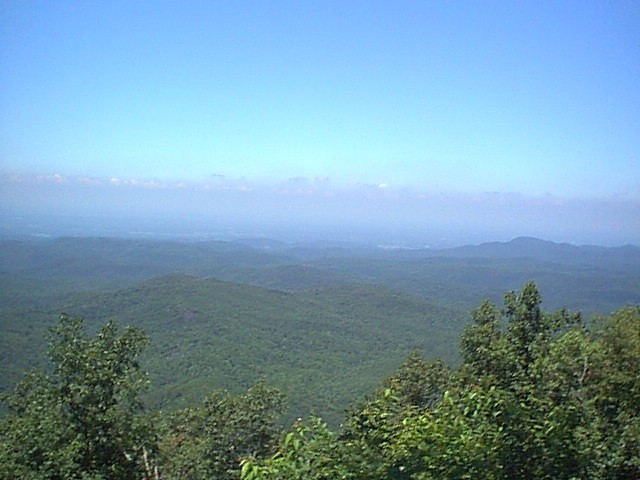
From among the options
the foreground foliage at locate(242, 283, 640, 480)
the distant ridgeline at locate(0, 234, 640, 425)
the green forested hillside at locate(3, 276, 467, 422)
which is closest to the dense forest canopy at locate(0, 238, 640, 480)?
the foreground foliage at locate(242, 283, 640, 480)

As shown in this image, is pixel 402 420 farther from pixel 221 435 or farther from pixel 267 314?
pixel 267 314

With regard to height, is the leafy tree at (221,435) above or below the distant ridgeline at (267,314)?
above

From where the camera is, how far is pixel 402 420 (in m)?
5.49

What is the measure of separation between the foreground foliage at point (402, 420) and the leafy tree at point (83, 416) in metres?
0.02

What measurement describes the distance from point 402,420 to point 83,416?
5608 mm

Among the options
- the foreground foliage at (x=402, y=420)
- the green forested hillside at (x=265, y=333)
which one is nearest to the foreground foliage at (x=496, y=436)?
the foreground foliage at (x=402, y=420)

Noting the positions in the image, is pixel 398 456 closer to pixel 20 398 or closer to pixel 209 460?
pixel 209 460

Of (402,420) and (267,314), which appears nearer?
(402,420)

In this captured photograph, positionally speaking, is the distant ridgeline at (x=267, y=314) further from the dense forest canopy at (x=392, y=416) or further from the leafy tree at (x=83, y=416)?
the leafy tree at (x=83, y=416)

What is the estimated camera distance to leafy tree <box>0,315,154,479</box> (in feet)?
24.7

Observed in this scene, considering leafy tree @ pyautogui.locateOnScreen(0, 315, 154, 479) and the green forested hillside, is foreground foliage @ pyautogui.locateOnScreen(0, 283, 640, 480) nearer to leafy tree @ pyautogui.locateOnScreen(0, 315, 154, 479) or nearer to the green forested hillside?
leafy tree @ pyautogui.locateOnScreen(0, 315, 154, 479)

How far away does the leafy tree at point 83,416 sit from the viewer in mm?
7543

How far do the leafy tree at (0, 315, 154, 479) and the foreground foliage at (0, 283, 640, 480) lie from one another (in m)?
0.02

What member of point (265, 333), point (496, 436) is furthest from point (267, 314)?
point (496, 436)
